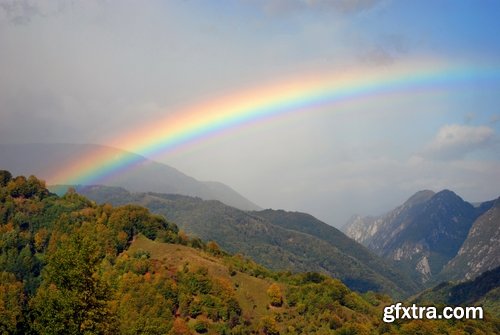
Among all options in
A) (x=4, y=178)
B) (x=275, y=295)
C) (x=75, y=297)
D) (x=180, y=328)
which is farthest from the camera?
(x=4, y=178)

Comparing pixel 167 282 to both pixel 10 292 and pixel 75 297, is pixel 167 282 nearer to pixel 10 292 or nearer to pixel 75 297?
pixel 10 292

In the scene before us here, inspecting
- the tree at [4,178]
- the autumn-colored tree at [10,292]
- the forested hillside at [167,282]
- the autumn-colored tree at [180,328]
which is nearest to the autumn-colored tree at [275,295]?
the forested hillside at [167,282]

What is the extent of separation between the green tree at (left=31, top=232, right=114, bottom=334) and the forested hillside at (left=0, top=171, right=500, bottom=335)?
3996 centimetres

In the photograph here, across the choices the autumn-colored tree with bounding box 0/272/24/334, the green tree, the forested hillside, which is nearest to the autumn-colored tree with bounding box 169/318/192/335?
the forested hillside

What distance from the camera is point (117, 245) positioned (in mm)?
161000

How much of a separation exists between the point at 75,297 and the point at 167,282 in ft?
294

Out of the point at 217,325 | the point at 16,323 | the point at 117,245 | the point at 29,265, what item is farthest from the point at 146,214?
the point at 16,323

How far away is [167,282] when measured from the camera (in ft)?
433

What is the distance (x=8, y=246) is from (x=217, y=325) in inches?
3522

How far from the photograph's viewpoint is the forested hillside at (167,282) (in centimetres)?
12556

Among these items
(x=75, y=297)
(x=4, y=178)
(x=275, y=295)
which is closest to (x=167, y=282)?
(x=275, y=295)

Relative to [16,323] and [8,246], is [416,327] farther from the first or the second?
[8,246]

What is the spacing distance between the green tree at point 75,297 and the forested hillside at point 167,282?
3996 cm

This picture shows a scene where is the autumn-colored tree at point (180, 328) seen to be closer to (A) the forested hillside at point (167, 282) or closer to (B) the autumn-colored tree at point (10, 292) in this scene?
(A) the forested hillside at point (167, 282)
